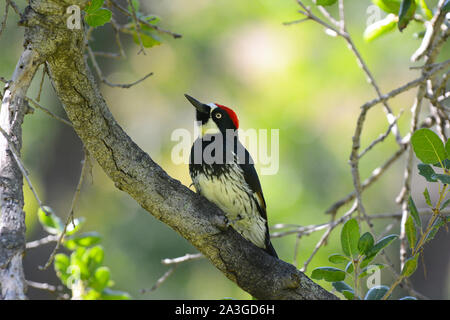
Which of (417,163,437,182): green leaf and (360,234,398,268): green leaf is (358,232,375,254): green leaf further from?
(417,163,437,182): green leaf

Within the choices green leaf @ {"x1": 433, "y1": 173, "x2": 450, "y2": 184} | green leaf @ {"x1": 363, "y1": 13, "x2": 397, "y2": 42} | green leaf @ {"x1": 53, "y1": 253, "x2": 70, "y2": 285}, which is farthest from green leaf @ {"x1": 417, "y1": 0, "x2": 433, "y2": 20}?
green leaf @ {"x1": 53, "y1": 253, "x2": 70, "y2": 285}

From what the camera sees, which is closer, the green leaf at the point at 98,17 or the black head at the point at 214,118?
the green leaf at the point at 98,17

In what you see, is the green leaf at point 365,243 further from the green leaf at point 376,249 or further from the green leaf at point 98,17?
the green leaf at point 98,17

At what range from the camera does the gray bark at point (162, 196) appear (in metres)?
2.32

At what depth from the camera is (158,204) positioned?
2.56 meters

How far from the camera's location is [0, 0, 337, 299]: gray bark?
232 centimetres

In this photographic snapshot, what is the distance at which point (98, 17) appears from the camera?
248 cm

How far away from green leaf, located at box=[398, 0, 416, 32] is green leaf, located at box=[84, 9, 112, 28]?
1526 mm

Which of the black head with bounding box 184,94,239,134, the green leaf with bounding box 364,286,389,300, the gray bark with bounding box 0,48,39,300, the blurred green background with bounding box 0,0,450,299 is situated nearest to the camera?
the gray bark with bounding box 0,48,39,300

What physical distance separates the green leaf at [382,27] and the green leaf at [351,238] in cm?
156

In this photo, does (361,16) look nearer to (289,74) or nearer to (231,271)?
(289,74)

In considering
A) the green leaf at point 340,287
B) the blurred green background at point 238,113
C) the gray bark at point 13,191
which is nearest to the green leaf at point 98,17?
the gray bark at point 13,191

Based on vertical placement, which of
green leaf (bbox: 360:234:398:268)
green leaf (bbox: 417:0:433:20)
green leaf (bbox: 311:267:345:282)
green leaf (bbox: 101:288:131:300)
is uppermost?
green leaf (bbox: 417:0:433:20)
